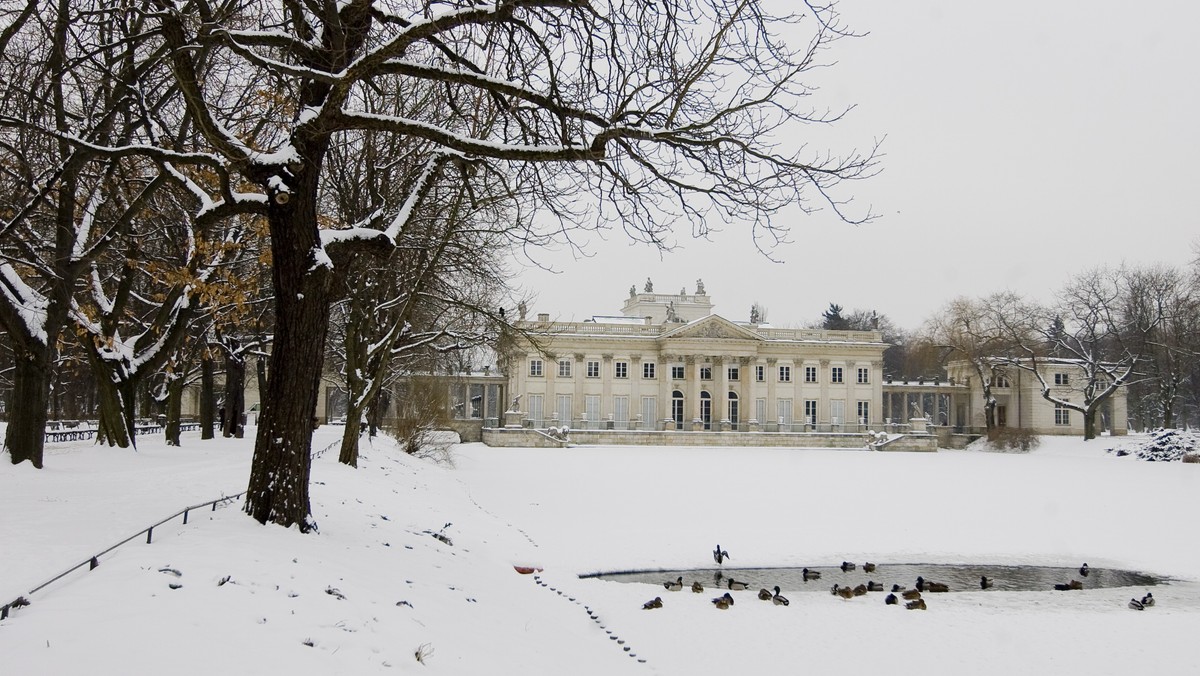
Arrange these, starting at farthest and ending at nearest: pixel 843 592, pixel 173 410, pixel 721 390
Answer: pixel 721 390
pixel 173 410
pixel 843 592

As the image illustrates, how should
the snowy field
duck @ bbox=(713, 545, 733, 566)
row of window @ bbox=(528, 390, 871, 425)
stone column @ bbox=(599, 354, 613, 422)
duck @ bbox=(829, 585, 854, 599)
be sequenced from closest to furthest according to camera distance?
the snowy field
duck @ bbox=(829, 585, 854, 599)
duck @ bbox=(713, 545, 733, 566)
row of window @ bbox=(528, 390, 871, 425)
stone column @ bbox=(599, 354, 613, 422)

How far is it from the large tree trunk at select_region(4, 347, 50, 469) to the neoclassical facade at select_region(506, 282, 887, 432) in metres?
50.7

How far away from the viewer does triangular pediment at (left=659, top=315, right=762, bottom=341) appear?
2564 inches

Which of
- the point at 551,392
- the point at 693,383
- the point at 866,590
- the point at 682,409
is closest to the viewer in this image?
the point at 866,590

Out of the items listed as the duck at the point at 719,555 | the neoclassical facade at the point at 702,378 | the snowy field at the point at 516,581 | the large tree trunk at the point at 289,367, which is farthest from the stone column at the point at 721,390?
the large tree trunk at the point at 289,367

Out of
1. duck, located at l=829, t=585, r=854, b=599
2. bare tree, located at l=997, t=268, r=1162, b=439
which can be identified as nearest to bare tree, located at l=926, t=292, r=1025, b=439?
bare tree, located at l=997, t=268, r=1162, b=439

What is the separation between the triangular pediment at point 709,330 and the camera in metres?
65.1

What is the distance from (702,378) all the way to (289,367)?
196 feet

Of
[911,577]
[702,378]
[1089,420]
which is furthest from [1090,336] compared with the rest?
[911,577]

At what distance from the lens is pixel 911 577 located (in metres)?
12.9

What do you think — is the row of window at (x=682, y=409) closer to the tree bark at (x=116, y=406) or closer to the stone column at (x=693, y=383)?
the stone column at (x=693, y=383)

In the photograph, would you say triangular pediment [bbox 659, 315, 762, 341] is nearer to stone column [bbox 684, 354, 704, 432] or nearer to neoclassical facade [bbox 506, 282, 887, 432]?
neoclassical facade [bbox 506, 282, 887, 432]

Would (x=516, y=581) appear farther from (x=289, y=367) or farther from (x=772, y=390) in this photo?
(x=772, y=390)

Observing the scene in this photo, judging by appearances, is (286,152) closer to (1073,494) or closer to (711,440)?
(1073,494)
